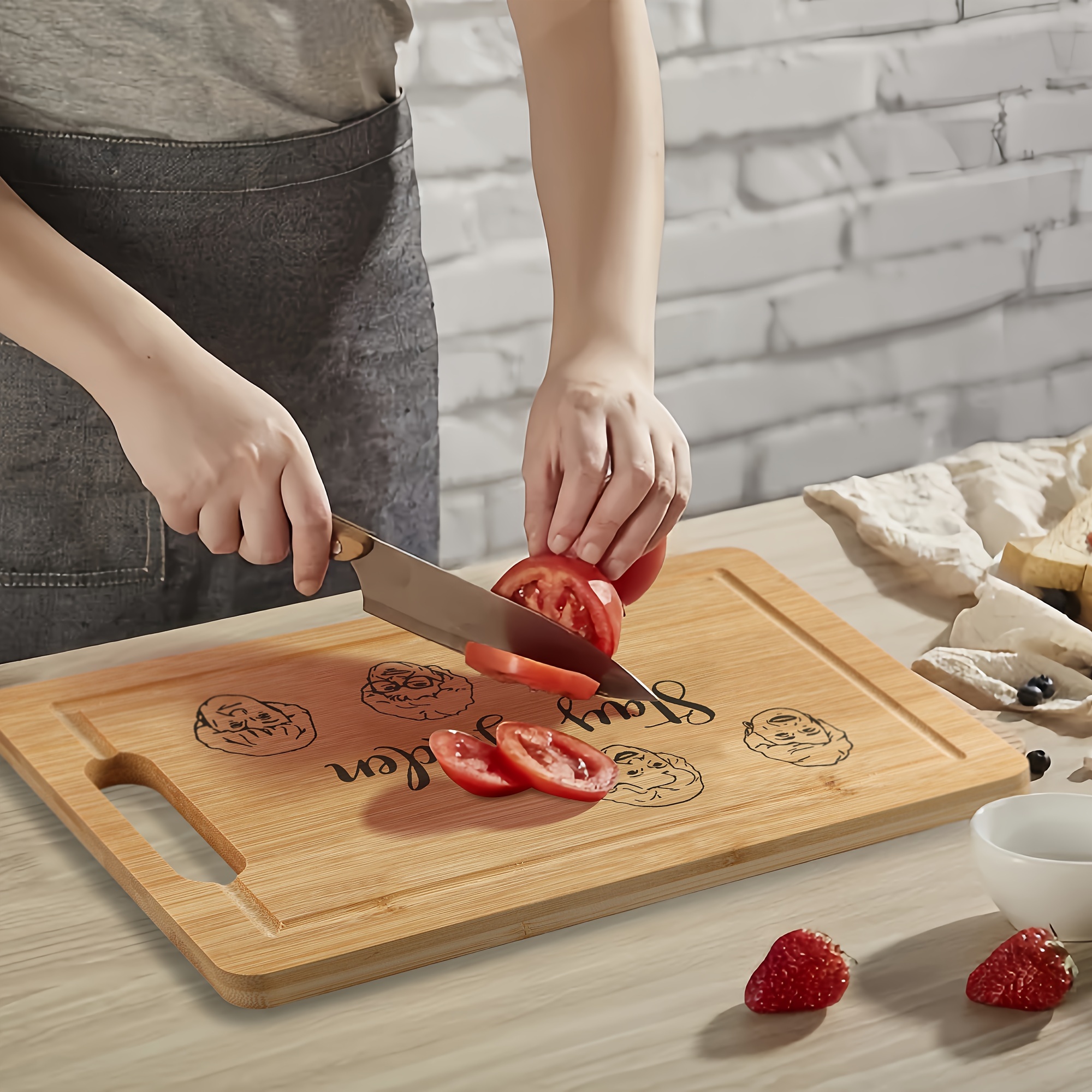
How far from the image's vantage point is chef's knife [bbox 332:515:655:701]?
3.59 feet

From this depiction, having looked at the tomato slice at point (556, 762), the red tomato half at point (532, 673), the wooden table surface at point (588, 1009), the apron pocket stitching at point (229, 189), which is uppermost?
the apron pocket stitching at point (229, 189)

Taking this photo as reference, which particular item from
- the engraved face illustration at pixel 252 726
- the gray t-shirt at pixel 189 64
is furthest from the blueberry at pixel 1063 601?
the gray t-shirt at pixel 189 64

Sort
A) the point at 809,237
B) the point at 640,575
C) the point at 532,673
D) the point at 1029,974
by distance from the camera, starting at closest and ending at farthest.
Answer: the point at 1029,974 → the point at 532,673 → the point at 640,575 → the point at 809,237

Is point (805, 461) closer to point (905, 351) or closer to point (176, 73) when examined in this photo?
point (905, 351)

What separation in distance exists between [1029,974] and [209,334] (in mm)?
903

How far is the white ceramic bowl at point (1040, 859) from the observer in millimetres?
823

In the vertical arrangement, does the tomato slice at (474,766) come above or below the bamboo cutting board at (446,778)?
above

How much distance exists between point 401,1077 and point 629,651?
1.58ft

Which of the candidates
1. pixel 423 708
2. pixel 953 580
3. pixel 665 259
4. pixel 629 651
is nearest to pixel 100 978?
pixel 423 708

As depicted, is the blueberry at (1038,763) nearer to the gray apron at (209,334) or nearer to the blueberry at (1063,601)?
the blueberry at (1063,601)

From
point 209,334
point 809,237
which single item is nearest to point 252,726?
point 209,334

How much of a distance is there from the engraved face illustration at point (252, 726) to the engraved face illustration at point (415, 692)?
6 centimetres

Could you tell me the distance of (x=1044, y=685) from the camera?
1143 mm

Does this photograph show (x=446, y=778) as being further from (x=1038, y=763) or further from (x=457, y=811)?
(x=1038, y=763)
